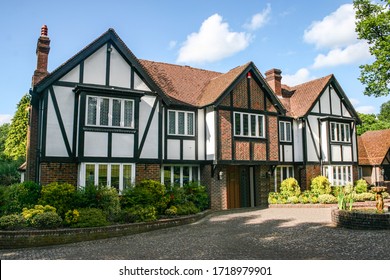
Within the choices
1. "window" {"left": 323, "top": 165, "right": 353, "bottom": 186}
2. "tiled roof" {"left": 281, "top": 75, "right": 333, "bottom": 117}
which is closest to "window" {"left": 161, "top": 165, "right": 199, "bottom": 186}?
"tiled roof" {"left": 281, "top": 75, "right": 333, "bottom": 117}

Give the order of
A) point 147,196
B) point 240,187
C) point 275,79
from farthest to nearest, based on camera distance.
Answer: point 275,79
point 240,187
point 147,196

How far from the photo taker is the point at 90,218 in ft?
40.8

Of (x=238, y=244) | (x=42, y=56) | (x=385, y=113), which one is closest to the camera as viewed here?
(x=238, y=244)

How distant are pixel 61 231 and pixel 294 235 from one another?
8.00m

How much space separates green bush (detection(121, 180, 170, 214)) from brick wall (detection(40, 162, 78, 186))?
2497 millimetres

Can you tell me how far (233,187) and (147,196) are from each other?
7363 millimetres

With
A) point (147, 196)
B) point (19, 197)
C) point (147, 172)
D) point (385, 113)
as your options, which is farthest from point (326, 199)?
point (385, 113)

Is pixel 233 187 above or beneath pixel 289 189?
above

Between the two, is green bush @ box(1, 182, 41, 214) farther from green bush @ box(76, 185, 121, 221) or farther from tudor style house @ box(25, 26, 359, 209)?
green bush @ box(76, 185, 121, 221)

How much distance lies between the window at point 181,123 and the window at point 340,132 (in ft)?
37.5

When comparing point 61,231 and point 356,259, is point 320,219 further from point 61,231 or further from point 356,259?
point 61,231

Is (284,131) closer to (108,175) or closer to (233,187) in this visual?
(233,187)

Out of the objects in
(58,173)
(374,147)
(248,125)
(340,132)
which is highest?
(340,132)
